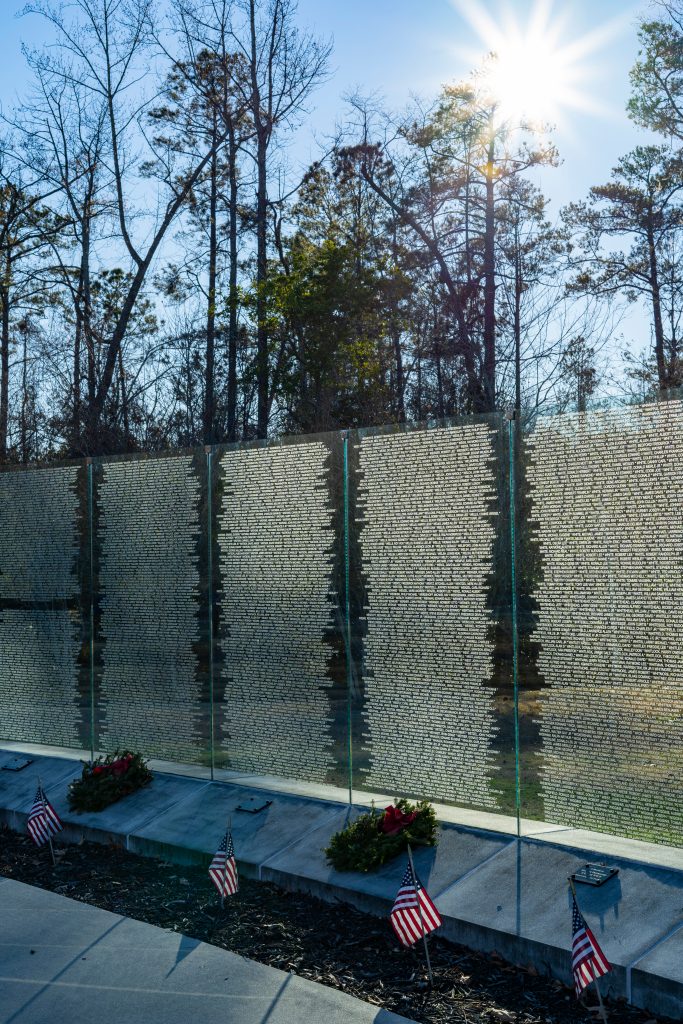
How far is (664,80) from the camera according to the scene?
22.1m

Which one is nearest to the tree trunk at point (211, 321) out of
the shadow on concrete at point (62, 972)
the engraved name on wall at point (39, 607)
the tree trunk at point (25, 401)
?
the tree trunk at point (25, 401)

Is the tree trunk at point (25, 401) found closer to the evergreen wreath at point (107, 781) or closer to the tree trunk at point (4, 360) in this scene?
the tree trunk at point (4, 360)

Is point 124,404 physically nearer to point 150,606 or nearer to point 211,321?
point 211,321

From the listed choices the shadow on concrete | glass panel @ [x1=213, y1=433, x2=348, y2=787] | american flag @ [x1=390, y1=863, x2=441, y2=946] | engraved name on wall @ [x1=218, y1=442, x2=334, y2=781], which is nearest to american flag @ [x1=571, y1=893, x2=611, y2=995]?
american flag @ [x1=390, y1=863, x2=441, y2=946]

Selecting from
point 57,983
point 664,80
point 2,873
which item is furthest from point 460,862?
point 664,80

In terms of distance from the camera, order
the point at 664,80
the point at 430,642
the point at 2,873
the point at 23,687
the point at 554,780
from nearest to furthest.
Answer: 1. the point at 554,780
2. the point at 430,642
3. the point at 2,873
4. the point at 23,687
5. the point at 664,80

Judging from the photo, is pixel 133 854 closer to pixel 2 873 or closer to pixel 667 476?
pixel 2 873

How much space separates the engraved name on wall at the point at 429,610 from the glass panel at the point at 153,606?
199 centimetres

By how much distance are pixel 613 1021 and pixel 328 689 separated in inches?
145

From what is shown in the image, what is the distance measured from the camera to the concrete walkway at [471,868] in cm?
531

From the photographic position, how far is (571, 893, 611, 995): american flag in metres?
4.75

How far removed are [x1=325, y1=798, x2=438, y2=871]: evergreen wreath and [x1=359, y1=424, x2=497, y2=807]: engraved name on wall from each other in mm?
375

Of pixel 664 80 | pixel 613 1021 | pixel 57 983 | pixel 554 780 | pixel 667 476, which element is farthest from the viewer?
pixel 664 80

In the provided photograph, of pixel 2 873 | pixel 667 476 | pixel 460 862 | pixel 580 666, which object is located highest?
pixel 667 476
